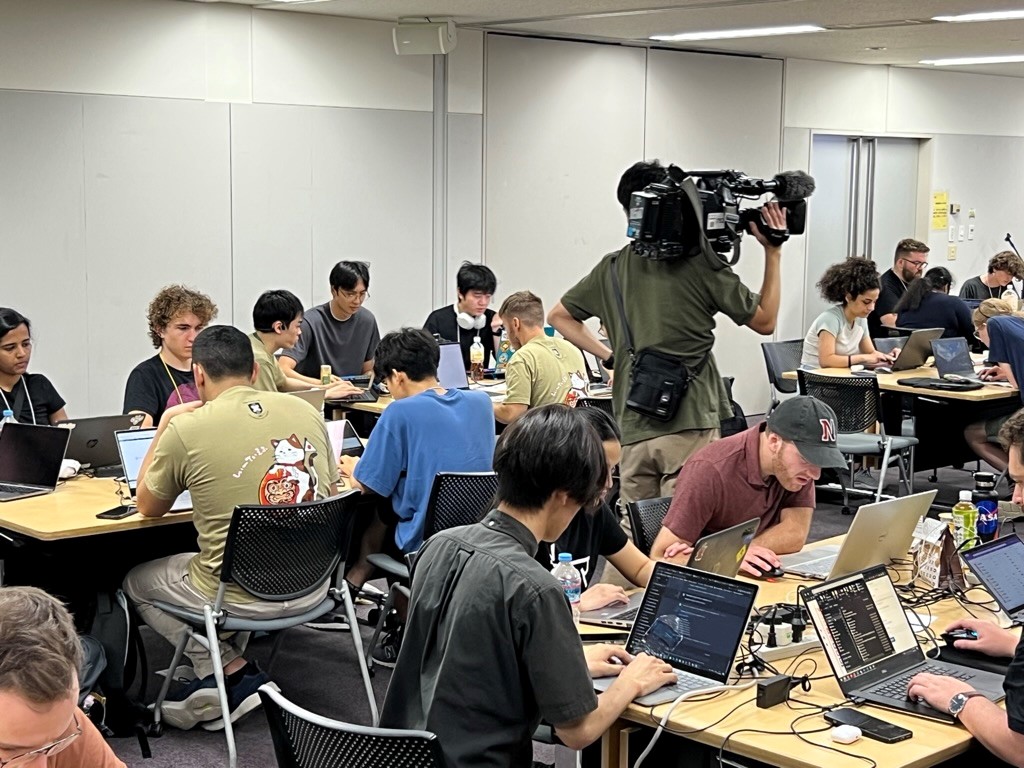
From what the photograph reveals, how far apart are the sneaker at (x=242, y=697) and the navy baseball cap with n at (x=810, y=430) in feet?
6.36

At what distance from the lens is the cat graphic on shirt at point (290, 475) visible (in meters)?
4.43

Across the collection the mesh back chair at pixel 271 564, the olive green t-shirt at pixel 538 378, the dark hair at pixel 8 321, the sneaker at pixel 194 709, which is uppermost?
the dark hair at pixel 8 321

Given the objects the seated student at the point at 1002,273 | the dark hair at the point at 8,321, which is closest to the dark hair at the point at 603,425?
the dark hair at the point at 8,321

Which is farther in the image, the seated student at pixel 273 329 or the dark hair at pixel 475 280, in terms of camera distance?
the dark hair at pixel 475 280

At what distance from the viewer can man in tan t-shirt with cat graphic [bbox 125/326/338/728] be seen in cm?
434

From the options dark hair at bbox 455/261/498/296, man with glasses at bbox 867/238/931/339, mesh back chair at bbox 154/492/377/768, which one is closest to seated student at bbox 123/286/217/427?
mesh back chair at bbox 154/492/377/768

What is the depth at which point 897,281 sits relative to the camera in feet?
35.0

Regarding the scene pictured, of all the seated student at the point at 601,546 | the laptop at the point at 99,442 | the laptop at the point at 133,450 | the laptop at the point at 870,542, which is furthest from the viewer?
the laptop at the point at 99,442

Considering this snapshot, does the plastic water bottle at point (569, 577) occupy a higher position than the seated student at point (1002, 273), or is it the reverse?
the seated student at point (1002, 273)

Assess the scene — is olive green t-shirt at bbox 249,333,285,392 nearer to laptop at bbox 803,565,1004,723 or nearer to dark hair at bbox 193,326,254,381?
dark hair at bbox 193,326,254,381

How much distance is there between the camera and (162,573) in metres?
4.54

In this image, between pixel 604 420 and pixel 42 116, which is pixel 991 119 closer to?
pixel 42 116

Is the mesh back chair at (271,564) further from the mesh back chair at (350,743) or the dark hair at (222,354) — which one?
the mesh back chair at (350,743)

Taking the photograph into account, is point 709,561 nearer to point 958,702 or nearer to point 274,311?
point 958,702
